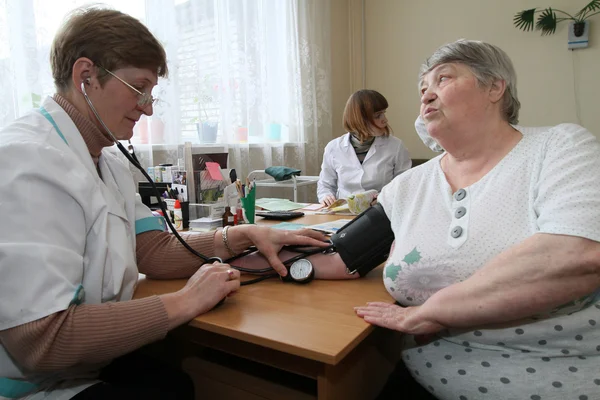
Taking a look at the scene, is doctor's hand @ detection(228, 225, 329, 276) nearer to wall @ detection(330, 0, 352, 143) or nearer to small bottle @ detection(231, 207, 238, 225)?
small bottle @ detection(231, 207, 238, 225)

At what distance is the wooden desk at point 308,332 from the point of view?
2.37 ft

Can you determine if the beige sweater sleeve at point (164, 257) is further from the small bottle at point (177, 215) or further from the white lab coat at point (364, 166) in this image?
the white lab coat at point (364, 166)

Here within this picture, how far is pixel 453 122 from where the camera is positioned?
0.97m

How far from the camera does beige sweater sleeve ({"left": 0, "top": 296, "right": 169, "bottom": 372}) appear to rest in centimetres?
70

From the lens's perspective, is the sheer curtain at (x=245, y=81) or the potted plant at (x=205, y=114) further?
the potted plant at (x=205, y=114)

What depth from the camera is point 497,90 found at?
995mm

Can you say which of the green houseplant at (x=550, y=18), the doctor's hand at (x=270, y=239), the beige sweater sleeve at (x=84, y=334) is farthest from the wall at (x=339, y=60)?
the beige sweater sleeve at (x=84, y=334)

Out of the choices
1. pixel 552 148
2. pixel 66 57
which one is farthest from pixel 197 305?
pixel 552 148

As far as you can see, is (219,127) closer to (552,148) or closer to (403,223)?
(403,223)

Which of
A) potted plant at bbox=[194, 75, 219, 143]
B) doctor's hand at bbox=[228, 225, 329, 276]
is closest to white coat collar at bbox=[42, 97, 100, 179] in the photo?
→ doctor's hand at bbox=[228, 225, 329, 276]

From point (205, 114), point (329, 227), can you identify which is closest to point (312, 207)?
point (329, 227)

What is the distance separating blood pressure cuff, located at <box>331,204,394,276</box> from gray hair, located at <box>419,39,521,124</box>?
38 centimetres

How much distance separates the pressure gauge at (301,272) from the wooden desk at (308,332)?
0.02m

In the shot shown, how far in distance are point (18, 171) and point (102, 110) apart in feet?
0.94
